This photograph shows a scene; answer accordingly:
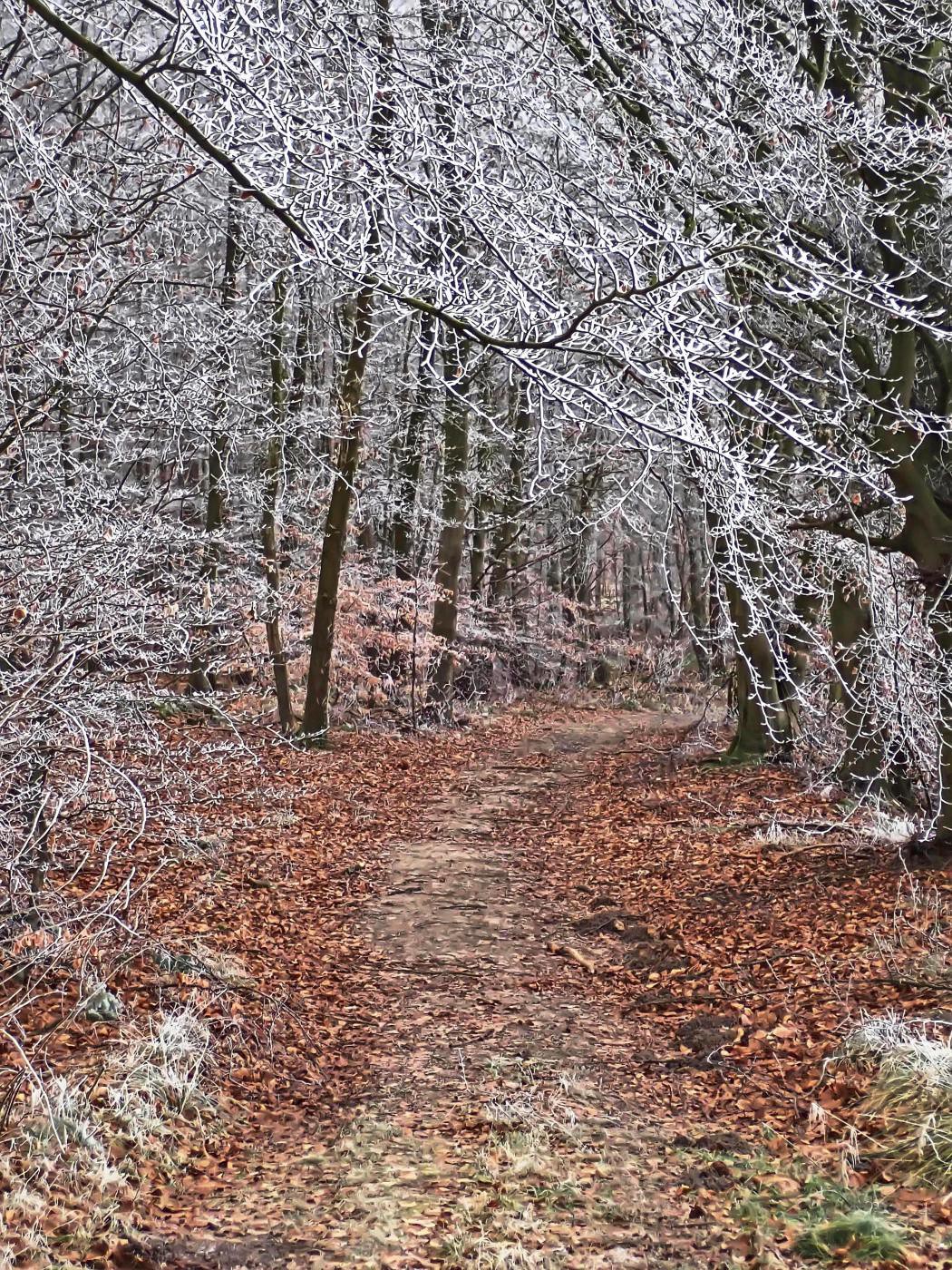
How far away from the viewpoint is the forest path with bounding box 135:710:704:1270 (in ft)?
11.5

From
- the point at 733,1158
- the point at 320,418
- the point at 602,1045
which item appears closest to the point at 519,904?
the point at 602,1045

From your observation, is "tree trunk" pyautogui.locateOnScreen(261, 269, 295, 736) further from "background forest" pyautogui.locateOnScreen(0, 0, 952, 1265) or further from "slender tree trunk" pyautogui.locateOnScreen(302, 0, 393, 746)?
"slender tree trunk" pyautogui.locateOnScreen(302, 0, 393, 746)

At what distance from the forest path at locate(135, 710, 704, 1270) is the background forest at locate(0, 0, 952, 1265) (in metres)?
0.78

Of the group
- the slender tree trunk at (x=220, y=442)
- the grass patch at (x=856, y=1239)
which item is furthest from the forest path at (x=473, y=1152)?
the slender tree trunk at (x=220, y=442)

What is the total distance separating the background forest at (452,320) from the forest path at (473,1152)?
776 millimetres

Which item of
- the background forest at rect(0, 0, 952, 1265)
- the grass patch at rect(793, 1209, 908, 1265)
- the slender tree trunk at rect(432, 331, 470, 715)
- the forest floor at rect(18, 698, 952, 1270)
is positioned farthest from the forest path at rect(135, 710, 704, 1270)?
the slender tree trunk at rect(432, 331, 470, 715)

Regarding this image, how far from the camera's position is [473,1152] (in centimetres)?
409

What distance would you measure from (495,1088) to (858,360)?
509 cm

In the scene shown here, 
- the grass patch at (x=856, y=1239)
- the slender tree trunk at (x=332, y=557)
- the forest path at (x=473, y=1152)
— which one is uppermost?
the slender tree trunk at (x=332, y=557)

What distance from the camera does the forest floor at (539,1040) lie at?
11.7 feet

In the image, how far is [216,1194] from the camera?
12.8 ft

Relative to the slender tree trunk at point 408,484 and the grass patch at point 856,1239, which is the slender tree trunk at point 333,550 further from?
the grass patch at point 856,1239

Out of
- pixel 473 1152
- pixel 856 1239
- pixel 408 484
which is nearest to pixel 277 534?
pixel 408 484

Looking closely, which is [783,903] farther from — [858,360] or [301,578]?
[301,578]
